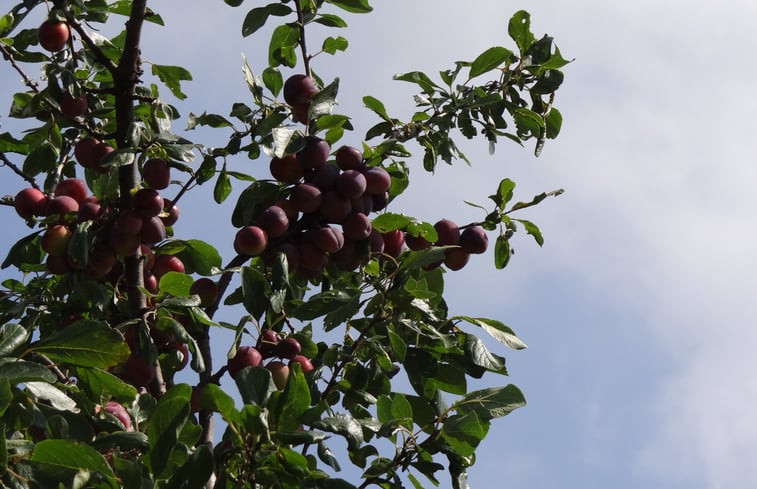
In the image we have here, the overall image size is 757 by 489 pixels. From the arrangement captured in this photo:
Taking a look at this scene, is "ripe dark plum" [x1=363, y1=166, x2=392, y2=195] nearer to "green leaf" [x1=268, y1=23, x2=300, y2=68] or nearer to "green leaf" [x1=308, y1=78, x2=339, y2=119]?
"green leaf" [x1=308, y1=78, x2=339, y2=119]

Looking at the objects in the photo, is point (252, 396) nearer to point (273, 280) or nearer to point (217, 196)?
point (273, 280)

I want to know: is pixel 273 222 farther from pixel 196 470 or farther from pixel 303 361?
pixel 196 470

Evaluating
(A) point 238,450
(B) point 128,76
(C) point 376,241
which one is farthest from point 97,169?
(A) point 238,450

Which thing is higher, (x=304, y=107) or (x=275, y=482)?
(x=304, y=107)

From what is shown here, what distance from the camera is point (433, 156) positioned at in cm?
267

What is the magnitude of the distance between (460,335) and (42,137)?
1.12 m

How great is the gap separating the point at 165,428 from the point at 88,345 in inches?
10.8

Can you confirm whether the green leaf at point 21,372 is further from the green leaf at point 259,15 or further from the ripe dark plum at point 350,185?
the green leaf at point 259,15

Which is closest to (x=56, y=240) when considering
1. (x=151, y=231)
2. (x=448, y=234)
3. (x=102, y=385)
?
(x=151, y=231)

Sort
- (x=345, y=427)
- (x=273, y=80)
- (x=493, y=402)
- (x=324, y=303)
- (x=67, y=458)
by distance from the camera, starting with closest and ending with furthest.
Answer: (x=67, y=458) → (x=345, y=427) → (x=493, y=402) → (x=324, y=303) → (x=273, y=80)

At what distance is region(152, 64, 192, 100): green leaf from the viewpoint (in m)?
2.73

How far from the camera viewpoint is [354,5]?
2.64 metres

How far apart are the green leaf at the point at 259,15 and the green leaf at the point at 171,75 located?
0.26m

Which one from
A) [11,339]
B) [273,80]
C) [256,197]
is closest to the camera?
[11,339]
